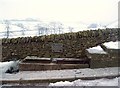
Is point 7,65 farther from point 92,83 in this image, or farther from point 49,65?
point 92,83

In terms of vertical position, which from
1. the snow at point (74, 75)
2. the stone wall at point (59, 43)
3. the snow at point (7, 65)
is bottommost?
the snow at point (74, 75)

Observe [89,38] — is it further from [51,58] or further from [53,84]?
[53,84]

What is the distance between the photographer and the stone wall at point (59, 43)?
938cm

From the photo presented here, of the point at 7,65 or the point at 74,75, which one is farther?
the point at 7,65

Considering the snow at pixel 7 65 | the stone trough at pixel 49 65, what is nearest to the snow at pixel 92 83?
the stone trough at pixel 49 65

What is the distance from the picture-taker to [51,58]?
906 centimetres

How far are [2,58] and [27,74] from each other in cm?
235

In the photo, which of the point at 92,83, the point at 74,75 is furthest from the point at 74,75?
the point at 92,83

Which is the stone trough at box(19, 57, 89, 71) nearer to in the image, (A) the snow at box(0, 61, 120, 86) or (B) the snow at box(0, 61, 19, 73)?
(A) the snow at box(0, 61, 120, 86)

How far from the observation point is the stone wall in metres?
9.38

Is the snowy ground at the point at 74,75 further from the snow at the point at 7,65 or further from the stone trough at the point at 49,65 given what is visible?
the snow at the point at 7,65

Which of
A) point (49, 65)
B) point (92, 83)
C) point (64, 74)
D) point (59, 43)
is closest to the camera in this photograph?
point (92, 83)

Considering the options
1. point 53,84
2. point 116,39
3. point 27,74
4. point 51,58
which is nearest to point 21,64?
point 27,74

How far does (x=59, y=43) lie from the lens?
370 inches
